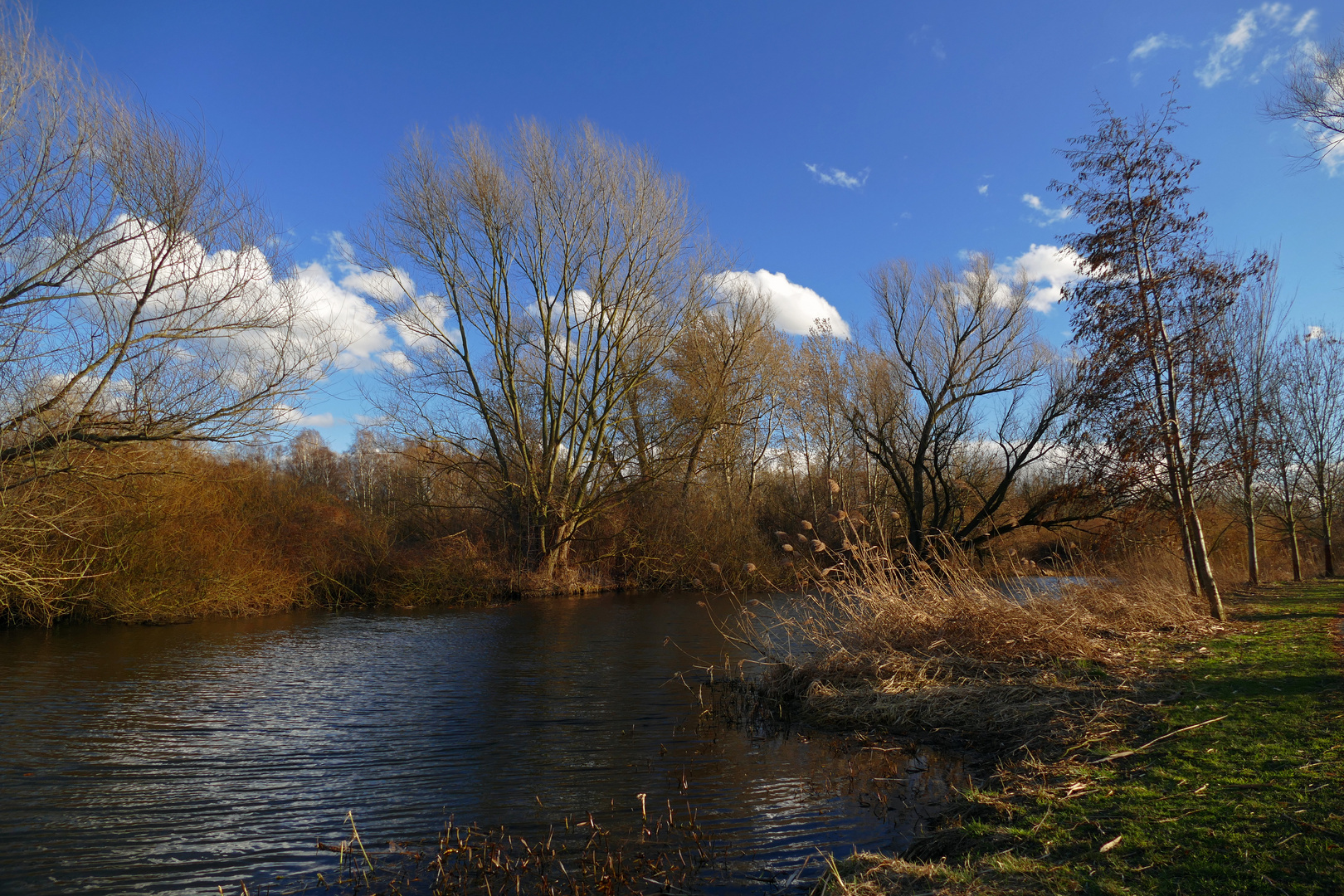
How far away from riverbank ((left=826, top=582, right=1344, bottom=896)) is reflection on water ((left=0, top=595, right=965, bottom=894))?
0.85 meters

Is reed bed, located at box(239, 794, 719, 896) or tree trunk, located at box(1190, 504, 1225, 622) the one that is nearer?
reed bed, located at box(239, 794, 719, 896)

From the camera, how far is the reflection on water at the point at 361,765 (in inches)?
178

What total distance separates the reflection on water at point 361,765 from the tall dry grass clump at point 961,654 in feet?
2.67

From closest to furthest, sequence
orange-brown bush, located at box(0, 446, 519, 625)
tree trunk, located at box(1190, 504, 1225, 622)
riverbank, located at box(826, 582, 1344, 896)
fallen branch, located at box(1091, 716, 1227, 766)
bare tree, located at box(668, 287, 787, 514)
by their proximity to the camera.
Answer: riverbank, located at box(826, 582, 1344, 896) → fallen branch, located at box(1091, 716, 1227, 766) → tree trunk, located at box(1190, 504, 1225, 622) → orange-brown bush, located at box(0, 446, 519, 625) → bare tree, located at box(668, 287, 787, 514)

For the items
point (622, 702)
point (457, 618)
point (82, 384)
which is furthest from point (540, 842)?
point (457, 618)

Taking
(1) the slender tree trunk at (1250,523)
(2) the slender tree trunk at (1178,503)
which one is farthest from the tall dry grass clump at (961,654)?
(1) the slender tree trunk at (1250,523)

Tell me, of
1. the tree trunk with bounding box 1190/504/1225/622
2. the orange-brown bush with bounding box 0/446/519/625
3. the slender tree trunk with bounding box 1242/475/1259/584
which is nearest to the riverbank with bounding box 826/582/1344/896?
the tree trunk with bounding box 1190/504/1225/622

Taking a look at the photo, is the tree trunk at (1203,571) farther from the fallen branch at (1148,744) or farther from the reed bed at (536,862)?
the reed bed at (536,862)

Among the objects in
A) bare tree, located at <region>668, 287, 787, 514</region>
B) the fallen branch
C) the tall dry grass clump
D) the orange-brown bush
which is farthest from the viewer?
bare tree, located at <region>668, 287, 787, 514</region>

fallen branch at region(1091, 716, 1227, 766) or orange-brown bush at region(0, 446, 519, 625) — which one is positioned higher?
orange-brown bush at region(0, 446, 519, 625)

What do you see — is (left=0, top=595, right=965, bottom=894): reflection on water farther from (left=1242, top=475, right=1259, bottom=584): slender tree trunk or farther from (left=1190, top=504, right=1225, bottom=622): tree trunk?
(left=1242, top=475, right=1259, bottom=584): slender tree trunk

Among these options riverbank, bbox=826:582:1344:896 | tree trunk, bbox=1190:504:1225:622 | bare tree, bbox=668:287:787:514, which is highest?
bare tree, bbox=668:287:787:514

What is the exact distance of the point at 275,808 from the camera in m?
5.18

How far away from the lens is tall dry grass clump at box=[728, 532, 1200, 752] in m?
6.52
